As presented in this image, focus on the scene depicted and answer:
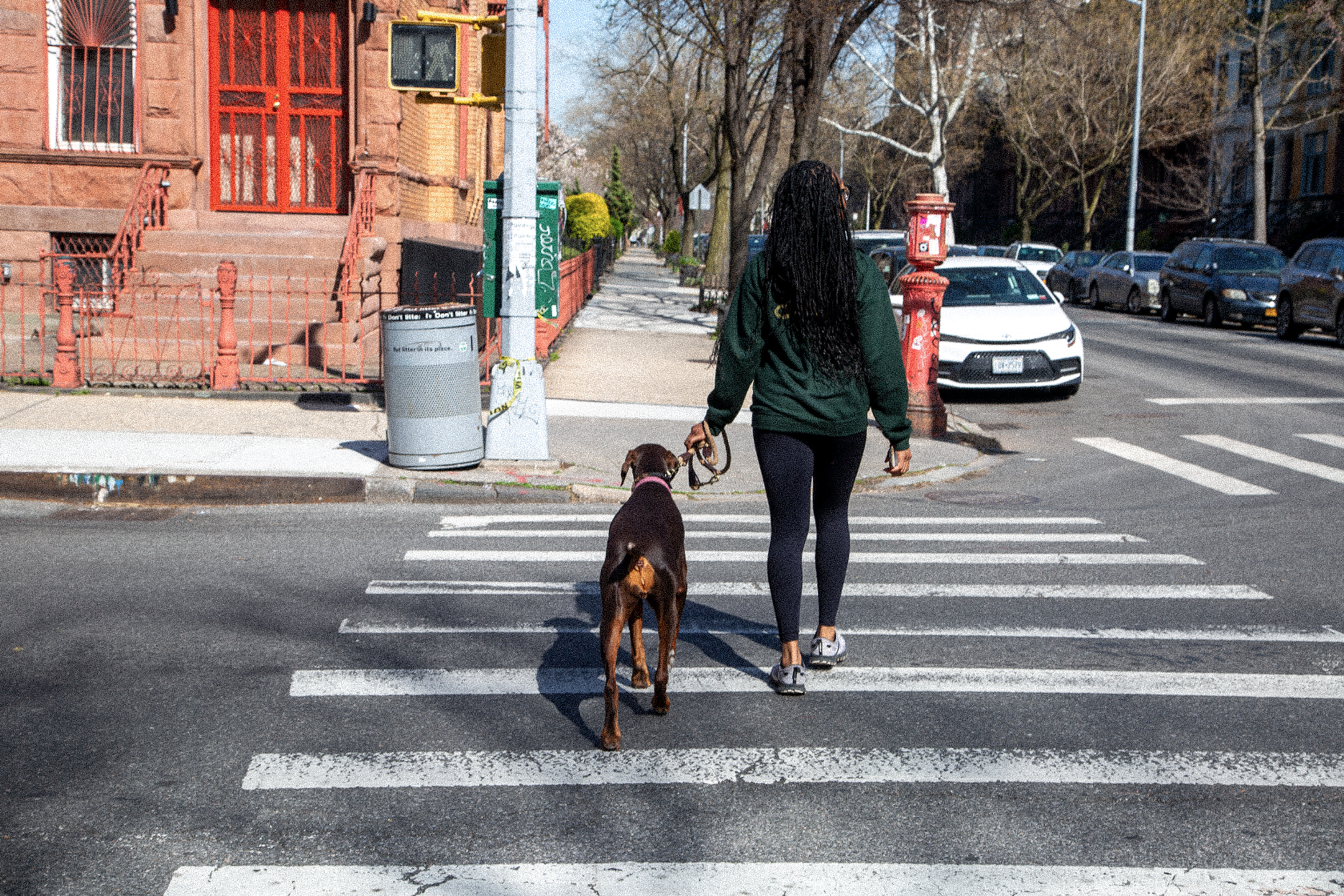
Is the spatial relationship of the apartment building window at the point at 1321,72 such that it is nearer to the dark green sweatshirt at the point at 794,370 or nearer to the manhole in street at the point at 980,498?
the manhole in street at the point at 980,498

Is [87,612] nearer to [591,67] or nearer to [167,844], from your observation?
[167,844]

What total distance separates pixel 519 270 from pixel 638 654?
5.79 m

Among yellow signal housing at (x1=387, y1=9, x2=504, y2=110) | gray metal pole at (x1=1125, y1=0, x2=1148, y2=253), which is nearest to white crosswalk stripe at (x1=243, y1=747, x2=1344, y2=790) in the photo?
yellow signal housing at (x1=387, y1=9, x2=504, y2=110)

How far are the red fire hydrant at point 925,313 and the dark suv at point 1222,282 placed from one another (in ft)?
49.7

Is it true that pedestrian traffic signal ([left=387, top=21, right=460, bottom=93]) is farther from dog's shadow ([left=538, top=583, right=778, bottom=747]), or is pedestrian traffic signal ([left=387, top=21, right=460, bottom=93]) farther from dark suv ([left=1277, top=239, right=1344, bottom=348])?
dark suv ([left=1277, top=239, right=1344, bottom=348])

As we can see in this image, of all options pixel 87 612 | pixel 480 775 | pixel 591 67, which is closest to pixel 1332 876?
pixel 480 775

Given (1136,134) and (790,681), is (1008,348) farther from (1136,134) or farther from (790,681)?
(1136,134)

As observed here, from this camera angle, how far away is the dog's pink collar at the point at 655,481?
512 centimetres

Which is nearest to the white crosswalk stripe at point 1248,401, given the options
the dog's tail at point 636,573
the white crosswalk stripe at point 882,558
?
the white crosswalk stripe at point 882,558

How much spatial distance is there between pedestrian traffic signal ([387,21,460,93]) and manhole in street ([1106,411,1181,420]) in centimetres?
829

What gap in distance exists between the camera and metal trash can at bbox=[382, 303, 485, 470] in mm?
10148

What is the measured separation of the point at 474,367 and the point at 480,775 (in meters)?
6.46

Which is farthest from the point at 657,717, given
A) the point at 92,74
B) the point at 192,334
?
the point at 92,74

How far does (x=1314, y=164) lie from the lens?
48.5m
